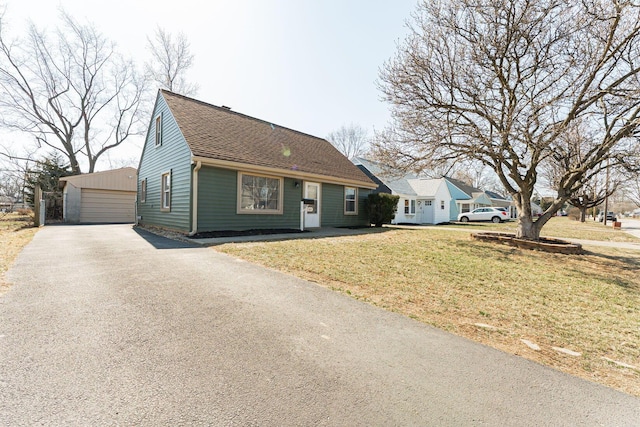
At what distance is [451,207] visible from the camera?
1192 inches

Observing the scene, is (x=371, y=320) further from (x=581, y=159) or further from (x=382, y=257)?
(x=581, y=159)

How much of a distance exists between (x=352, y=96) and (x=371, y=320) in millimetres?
12437

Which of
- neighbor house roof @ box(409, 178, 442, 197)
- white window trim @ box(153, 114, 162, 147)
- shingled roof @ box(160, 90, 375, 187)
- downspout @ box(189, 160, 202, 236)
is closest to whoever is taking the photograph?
downspout @ box(189, 160, 202, 236)

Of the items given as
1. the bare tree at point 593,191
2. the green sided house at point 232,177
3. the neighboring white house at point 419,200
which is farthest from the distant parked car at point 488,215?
the green sided house at point 232,177

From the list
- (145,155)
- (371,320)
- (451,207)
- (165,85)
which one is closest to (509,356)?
(371,320)

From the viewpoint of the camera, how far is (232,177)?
1070cm

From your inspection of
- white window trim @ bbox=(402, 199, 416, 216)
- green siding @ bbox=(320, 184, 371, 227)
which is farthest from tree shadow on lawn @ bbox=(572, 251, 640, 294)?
white window trim @ bbox=(402, 199, 416, 216)

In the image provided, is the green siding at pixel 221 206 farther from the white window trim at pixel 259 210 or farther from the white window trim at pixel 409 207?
the white window trim at pixel 409 207

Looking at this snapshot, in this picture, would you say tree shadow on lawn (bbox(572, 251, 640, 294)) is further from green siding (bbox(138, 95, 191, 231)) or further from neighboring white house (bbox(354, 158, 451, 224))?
neighboring white house (bbox(354, 158, 451, 224))

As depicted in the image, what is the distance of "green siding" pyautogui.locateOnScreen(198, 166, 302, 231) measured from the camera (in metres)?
9.97

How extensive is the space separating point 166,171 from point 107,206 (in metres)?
10.7

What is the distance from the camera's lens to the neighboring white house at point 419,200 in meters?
23.1

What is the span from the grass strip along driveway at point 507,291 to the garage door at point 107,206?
16041 millimetres

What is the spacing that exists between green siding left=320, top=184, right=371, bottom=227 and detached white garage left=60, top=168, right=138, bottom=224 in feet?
46.9
